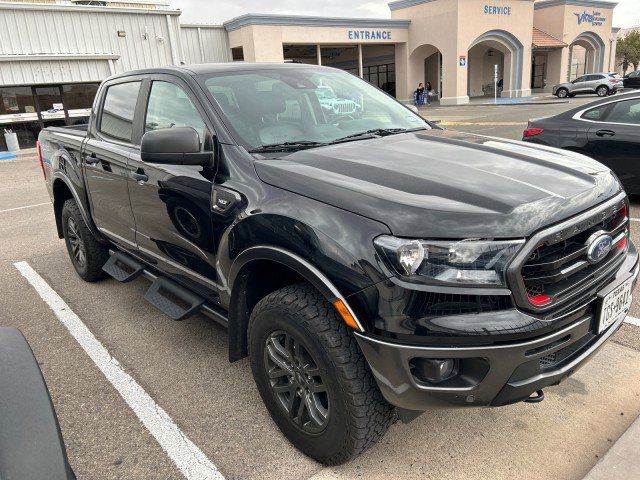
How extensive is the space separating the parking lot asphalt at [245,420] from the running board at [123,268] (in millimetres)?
423

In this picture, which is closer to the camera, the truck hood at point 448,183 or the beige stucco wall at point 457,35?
the truck hood at point 448,183

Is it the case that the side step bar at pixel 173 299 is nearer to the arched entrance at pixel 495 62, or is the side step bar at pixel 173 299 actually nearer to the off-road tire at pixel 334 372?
the off-road tire at pixel 334 372

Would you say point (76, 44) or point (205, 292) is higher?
point (76, 44)

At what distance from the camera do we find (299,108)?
317 centimetres

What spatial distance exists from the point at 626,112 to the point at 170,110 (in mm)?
5846

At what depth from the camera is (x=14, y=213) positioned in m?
8.72

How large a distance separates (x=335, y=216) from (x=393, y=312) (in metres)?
0.46

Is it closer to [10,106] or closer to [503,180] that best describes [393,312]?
[503,180]

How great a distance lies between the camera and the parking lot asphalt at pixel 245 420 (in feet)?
8.07

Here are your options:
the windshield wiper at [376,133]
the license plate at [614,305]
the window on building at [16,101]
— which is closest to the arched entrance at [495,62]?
the window on building at [16,101]

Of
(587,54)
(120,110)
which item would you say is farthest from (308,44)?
(120,110)

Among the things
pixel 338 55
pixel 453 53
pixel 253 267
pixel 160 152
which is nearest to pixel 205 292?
pixel 253 267

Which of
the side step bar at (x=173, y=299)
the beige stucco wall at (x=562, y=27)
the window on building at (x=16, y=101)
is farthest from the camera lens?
the beige stucco wall at (x=562, y=27)

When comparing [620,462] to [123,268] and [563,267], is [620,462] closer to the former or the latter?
[563,267]
